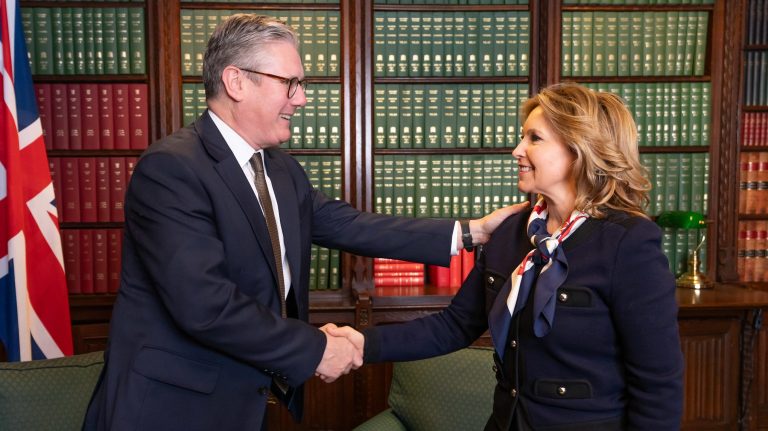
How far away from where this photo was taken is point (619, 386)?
5.30 feet

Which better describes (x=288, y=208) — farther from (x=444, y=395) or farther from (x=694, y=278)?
(x=694, y=278)

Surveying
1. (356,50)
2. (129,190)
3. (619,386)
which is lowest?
(619,386)

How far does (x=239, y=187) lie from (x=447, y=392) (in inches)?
40.6

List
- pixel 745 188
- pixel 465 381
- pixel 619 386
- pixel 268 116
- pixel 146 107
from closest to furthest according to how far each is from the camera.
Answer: pixel 619 386 < pixel 268 116 < pixel 465 381 < pixel 146 107 < pixel 745 188

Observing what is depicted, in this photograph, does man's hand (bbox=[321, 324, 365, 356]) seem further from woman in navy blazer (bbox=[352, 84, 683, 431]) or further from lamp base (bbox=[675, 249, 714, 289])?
lamp base (bbox=[675, 249, 714, 289])

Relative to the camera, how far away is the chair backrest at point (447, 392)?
8.01ft

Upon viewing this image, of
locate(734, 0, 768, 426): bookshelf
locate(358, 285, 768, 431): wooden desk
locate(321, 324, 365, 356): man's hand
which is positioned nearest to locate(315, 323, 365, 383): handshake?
locate(321, 324, 365, 356): man's hand

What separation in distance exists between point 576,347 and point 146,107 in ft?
9.10

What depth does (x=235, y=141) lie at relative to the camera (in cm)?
200

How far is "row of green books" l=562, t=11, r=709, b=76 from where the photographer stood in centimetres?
387

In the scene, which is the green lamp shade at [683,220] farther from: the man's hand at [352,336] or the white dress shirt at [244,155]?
the white dress shirt at [244,155]

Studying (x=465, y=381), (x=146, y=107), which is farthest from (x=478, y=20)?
(x=465, y=381)

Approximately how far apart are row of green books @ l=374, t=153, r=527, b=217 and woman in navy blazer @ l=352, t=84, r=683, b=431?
208cm

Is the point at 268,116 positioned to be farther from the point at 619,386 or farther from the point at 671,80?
the point at 671,80
